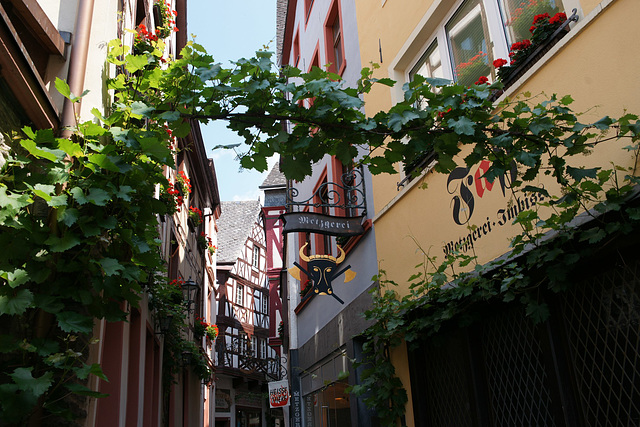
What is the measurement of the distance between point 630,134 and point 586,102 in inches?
18.6

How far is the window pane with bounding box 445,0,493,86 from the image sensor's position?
209 inches

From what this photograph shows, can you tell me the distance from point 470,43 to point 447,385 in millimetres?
3223

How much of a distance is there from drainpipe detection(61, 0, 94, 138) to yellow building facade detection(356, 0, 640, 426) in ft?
8.94

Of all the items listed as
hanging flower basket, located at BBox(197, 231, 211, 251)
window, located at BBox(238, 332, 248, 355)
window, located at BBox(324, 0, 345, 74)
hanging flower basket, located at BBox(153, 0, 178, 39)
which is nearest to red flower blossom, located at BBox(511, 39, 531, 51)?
window, located at BBox(324, 0, 345, 74)

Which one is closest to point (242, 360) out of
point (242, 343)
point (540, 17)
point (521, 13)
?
point (242, 343)

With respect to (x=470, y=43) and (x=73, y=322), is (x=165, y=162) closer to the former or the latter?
(x=73, y=322)

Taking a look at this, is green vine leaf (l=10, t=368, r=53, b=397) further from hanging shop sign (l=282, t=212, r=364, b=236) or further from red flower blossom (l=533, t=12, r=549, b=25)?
red flower blossom (l=533, t=12, r=549, b=25)

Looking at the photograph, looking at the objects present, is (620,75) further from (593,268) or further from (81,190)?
(81,190)

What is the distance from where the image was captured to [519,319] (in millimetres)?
4551

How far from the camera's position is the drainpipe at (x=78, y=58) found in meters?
4.53

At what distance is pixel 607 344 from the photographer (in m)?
3.60

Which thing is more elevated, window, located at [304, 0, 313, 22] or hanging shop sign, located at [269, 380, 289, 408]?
window, located at [304, 0, 313, 22]

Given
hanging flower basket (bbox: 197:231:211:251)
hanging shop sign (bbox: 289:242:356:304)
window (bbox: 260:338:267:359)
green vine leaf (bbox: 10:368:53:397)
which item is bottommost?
green vine leaf (bbox: 10:368:53:397)

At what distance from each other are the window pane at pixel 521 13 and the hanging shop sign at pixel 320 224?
270 centimetres
